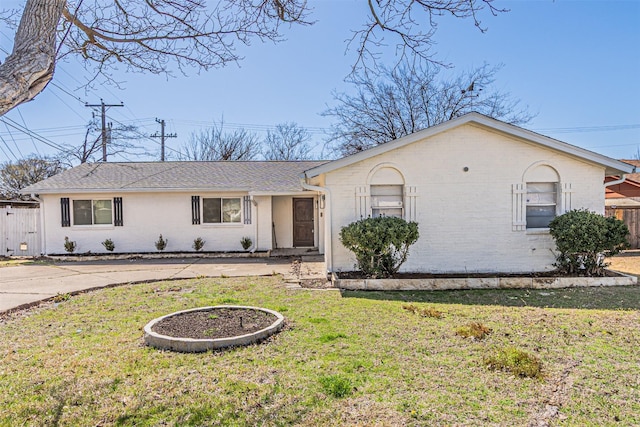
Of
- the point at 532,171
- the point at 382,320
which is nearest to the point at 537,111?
the point at 532,171

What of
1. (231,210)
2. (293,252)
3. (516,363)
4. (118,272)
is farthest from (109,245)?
(516,363)

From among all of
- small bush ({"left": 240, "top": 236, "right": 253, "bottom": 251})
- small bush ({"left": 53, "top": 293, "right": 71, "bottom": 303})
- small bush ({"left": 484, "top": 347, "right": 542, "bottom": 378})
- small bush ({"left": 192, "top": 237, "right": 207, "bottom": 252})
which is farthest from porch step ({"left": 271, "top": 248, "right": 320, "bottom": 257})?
small bush ({"left": 484, "top": 347, "right": 542, "bottom": 378})

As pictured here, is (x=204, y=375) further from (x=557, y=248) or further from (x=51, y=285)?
(x=557, y=248)

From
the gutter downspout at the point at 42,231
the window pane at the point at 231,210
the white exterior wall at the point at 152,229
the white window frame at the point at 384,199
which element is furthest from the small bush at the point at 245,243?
the gutter downspout at the point at 42,231

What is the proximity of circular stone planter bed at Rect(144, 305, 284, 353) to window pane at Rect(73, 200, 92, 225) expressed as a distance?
34.9ft

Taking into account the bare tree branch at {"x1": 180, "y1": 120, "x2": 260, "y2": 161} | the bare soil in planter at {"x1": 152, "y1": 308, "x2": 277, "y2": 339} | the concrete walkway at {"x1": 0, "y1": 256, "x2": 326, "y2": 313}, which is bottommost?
the concrete walkway at {"x1": 0, "y1": 256, "x2": 326, "y2": 313}

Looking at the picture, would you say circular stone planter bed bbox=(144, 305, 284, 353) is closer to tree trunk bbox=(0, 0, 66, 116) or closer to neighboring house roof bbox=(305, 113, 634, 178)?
tree trunk bbox=(0, 0, 66, 116)

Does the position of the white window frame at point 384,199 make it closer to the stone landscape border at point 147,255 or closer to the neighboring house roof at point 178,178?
the neighboring house roof at point 178,178

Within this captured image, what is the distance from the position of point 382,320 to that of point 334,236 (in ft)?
11.9

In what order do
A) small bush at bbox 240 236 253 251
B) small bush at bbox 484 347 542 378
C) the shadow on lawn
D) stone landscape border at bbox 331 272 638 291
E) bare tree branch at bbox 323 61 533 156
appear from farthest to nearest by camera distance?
bare tree branch at bbox 323 61 533 156, small bush at bbox 240 236 253 251, stone landscape border at bbox 331 272 638 291, the shadow on lawn, small bush at bbox 484 347 542 378

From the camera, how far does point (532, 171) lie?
29.7 ft

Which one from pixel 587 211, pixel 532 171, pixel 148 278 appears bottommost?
pixel 148 278

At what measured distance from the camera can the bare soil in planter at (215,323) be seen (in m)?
4.75

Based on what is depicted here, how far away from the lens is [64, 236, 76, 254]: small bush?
13706 mm
